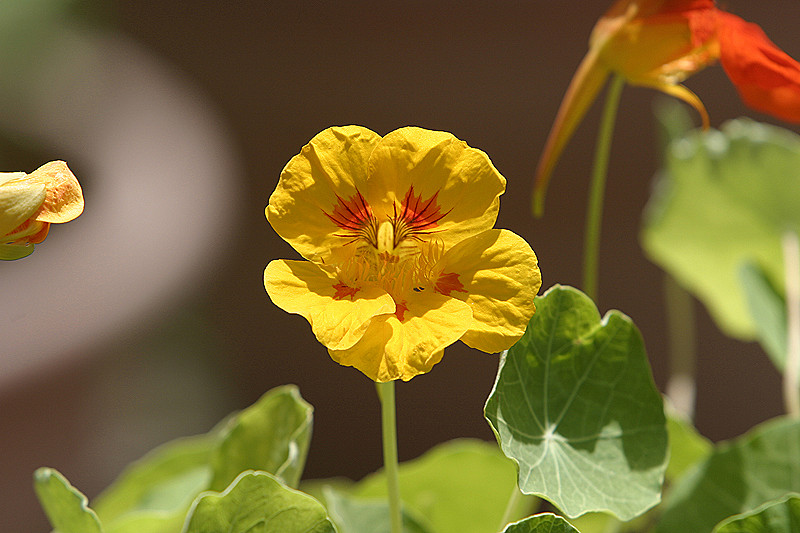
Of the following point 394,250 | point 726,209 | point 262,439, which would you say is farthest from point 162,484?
point 726,209

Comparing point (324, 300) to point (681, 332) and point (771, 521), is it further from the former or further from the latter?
point (681, 332)

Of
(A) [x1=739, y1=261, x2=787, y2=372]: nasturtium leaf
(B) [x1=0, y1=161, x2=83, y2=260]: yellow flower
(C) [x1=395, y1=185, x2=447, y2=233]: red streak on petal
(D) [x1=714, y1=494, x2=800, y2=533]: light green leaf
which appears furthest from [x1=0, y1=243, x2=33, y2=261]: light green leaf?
(A) [x1=739, y1=261, x2=787, y2=372]: nasturtium leaf

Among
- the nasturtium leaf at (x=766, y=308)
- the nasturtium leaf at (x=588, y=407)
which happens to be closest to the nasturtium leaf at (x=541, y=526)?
the nasturtium leaf at (x=588, y=407)

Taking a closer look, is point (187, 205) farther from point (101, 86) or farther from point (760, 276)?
point (760, 276)

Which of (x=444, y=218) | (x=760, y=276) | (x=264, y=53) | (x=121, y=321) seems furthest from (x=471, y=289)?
(x=264, y=53)

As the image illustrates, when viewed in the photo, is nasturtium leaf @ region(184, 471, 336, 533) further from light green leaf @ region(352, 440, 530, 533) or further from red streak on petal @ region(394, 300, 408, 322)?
light green leaf @ region(352, 440, 530, 533)

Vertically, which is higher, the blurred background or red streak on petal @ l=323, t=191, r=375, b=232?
red streak on petal @ l=323, t=191, r=375, b=232
